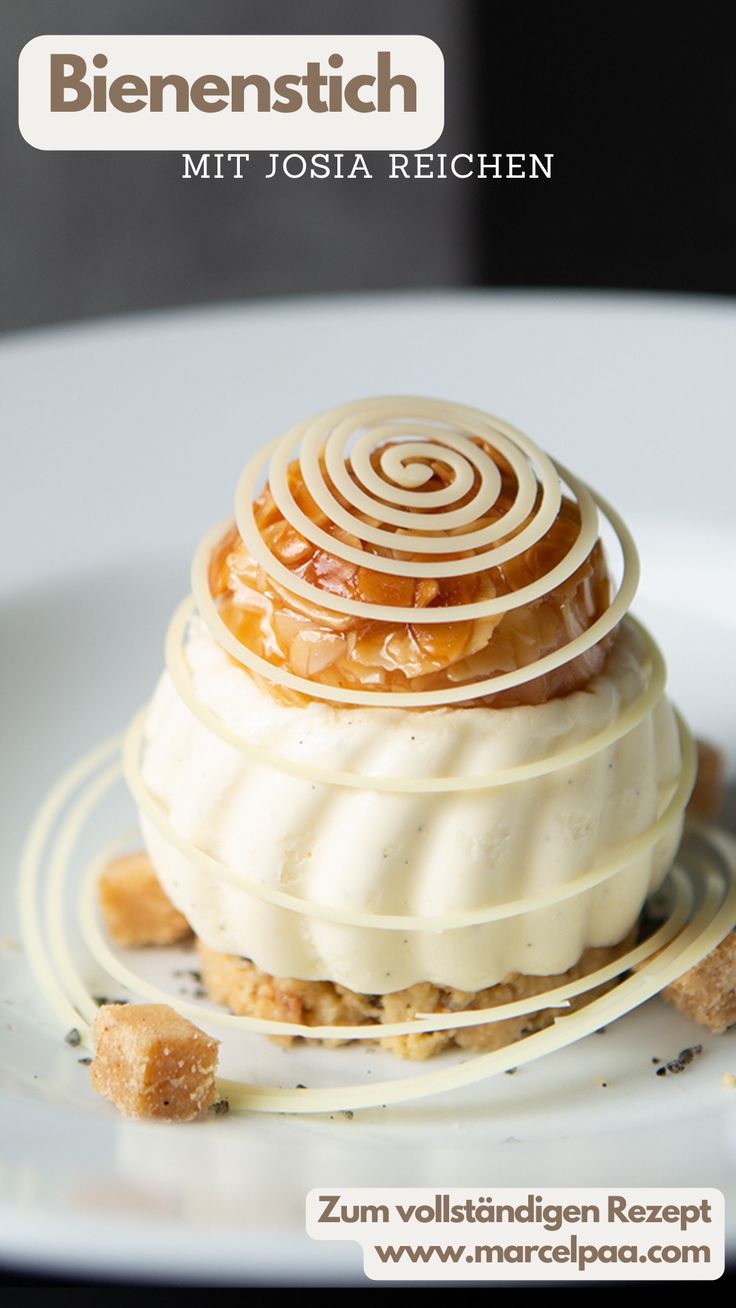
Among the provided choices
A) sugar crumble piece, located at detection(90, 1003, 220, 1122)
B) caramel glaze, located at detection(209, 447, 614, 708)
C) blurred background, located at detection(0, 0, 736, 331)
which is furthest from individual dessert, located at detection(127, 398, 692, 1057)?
blurred background, located at detection(0, 0, 736, 331)

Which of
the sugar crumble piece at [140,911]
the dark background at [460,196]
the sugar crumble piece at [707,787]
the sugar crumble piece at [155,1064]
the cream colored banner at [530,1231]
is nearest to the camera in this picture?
the cream colored banner at [530,1231]

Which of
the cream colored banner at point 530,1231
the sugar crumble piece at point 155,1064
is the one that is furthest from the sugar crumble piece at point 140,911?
the cream colored banner at point 530,1231

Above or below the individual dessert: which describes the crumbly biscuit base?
below

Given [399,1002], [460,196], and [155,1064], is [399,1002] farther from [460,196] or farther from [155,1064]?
[460,196]

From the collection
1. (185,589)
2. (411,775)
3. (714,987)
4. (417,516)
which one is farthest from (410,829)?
(185,589)

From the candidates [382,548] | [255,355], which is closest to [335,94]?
[382,548]

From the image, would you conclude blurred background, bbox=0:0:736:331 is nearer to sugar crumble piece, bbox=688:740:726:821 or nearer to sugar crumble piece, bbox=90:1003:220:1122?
sugar crumble piece, bbox=688:740:726:821

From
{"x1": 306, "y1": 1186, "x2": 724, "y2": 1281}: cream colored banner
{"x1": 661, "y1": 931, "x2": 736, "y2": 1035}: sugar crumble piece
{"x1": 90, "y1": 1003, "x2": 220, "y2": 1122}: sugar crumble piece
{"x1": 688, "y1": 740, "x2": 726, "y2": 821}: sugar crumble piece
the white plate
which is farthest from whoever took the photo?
{"x1": 688, "y1": 740, "x2": 726, "y2": 821}: sugar crumble piece

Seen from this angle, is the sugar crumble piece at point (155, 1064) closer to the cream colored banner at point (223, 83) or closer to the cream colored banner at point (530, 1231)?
the cream colored banner at point (530, 1231)
